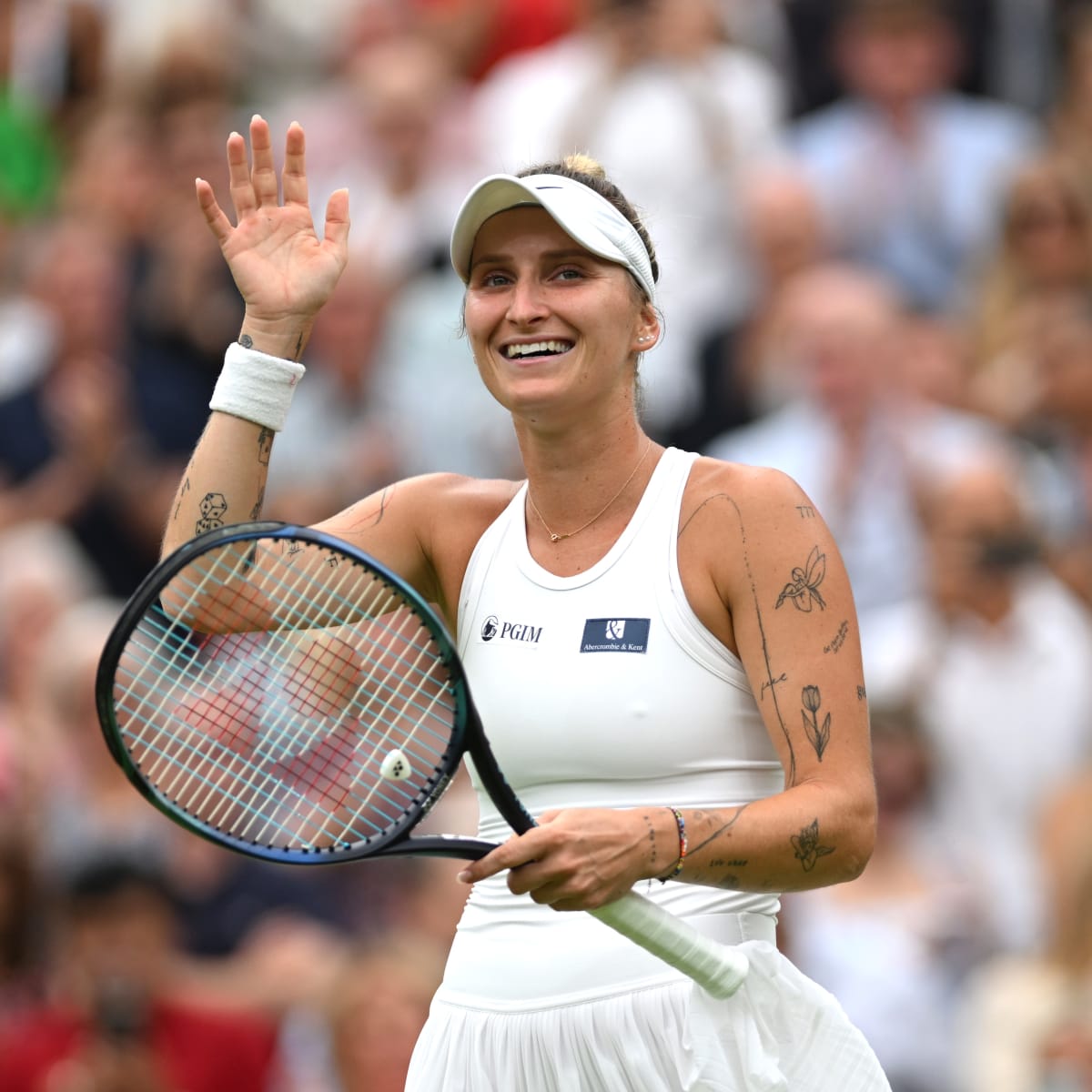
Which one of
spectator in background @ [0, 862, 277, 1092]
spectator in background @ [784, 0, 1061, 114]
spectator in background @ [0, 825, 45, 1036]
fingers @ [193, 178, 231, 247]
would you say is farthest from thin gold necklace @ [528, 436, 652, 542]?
spectator in background @ [784, 0, 1061, 114]

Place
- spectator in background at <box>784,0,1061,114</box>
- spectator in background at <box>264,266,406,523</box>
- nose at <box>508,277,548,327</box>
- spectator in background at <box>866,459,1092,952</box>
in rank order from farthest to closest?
1. spectator in background at <box>784,0,1061,114</box>
2. spectator in background at <box>264,266,406,523</box>
3. spectator in background at <box>866,459,1092,952</box>
4. nose at <box>508,277,548,327</box>

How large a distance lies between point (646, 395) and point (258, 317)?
1668mm

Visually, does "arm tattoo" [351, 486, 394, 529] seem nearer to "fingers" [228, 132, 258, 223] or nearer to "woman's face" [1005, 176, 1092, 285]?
"fingers" [228, 132, 258, 223]

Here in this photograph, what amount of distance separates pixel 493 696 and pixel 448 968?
1.48ft

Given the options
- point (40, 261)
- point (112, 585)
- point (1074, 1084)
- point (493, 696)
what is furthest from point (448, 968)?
point (40, 261)

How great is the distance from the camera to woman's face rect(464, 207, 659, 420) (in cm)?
362

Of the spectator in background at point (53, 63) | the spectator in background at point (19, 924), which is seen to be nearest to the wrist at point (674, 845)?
the spectator in background at point (19, 924)

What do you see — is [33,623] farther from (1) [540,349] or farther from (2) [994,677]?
(1) [540,349]

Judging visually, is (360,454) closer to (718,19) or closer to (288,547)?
(718,19)

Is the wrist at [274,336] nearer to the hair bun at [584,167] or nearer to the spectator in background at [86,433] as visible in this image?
the hair bun at [584,167]

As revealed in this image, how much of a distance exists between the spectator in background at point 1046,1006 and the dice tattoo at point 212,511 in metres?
2.94

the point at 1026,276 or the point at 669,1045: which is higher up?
the point at 669,1045

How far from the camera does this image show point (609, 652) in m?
3.50

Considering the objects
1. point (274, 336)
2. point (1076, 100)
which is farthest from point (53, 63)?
point (274, 336)
